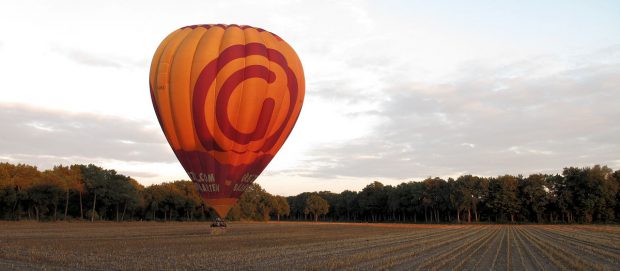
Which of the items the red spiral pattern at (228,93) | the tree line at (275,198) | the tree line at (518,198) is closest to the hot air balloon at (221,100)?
the red spiral pattern at (228,93)

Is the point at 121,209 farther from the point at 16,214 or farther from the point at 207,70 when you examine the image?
the point at 207,70

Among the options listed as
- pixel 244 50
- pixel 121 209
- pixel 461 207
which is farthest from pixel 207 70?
pixel 461 207

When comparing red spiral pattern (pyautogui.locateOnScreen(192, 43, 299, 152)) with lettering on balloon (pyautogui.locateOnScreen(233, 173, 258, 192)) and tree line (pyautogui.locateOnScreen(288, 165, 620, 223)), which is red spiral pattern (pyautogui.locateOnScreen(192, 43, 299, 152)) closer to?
lettering on balloon (pyautogui.locateOnScreen(233, 173, 258, 192))

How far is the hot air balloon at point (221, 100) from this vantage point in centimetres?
2866

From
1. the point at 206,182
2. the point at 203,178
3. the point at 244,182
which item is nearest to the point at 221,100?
the point at 203,178

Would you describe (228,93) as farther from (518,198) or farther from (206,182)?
(518,198)

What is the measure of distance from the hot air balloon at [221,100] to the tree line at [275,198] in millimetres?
59531

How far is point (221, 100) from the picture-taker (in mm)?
28547

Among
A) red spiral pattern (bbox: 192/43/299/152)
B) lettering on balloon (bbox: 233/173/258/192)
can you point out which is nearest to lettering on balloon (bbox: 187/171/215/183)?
lettering on balloon (bbox: 233/173/258/192)

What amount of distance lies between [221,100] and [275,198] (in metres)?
105

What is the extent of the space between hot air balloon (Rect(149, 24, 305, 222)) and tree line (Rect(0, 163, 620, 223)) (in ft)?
195

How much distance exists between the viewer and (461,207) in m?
120

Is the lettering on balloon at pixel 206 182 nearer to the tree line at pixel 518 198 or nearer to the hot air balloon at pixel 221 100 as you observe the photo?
the hot air balloon at pixel 221 100

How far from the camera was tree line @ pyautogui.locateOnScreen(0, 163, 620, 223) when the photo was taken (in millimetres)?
82188
